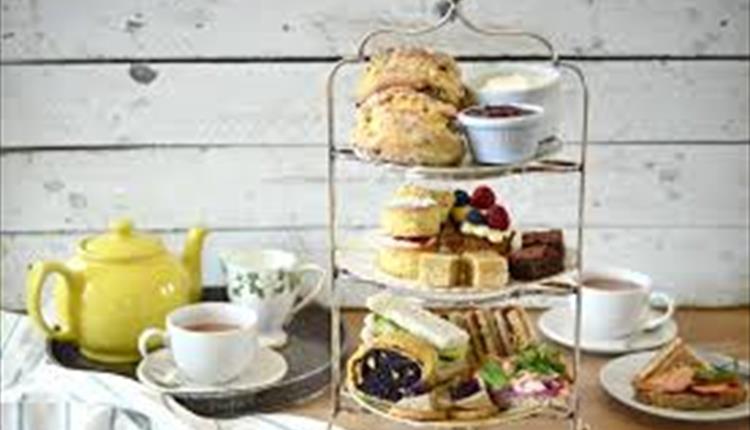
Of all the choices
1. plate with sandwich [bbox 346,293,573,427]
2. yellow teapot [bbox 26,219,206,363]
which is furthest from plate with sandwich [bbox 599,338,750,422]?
yellow teapot [bbox 26,219,206,363]

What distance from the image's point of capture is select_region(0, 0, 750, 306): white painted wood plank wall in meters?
1.54

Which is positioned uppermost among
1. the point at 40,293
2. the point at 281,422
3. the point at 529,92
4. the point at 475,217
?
the point at 529,92

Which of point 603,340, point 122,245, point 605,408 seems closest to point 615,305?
point 603,340

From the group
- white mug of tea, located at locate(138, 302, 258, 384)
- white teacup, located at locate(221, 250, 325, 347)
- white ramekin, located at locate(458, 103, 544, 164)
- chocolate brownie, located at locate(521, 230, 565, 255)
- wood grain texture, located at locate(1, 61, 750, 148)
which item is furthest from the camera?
wood grain texture, located at locate(1, 61, 750, 148)

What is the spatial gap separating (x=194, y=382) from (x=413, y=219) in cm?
30

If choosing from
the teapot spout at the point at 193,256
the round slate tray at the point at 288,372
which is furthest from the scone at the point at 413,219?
the teapot spout at the point at 193,256

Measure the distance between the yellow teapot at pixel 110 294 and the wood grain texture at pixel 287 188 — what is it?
17cm

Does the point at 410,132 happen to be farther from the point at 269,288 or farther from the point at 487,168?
the point at 269,288

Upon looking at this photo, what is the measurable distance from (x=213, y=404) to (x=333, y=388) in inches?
4.9

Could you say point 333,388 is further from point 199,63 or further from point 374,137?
point 199,63

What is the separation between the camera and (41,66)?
1548 mm

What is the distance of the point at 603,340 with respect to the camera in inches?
58.2

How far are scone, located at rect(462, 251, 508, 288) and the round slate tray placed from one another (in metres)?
0.28

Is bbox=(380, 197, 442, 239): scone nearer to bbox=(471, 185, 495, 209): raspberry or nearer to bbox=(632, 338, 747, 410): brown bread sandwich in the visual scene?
bbox=(471, 185, 495, 209): raspberry
